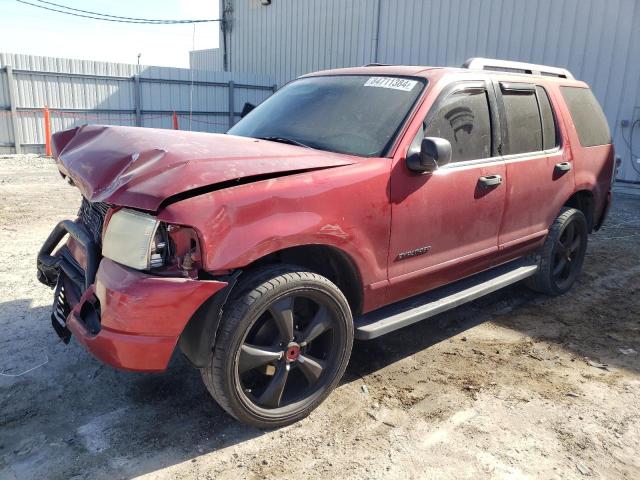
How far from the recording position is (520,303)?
477 centimetres

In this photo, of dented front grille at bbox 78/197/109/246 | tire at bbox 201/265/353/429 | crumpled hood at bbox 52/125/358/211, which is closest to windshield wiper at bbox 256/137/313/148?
crumpled hood at bbox 52/125/358/211

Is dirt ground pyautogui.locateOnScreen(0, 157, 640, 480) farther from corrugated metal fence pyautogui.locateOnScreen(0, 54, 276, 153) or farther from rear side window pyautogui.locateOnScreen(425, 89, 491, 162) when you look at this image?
corrugated metal fence pyautogui.locateOnScreen(0, 54, 276, 153)

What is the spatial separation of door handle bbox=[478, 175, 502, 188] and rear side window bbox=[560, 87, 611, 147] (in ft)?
4.94

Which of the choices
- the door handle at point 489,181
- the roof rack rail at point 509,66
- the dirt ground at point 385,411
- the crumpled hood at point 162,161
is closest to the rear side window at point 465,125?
the door handle at point 489,181

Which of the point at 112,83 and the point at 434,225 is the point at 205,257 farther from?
the point at 112,83

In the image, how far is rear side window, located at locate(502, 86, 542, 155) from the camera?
394 cm

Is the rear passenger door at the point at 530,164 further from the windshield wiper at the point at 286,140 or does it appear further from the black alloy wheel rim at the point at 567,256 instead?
the windshield wiper at the point at 286,140

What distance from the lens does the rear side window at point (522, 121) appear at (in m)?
3.94

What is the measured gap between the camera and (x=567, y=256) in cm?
493

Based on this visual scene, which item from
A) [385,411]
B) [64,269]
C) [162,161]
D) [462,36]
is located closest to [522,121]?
[385,411]

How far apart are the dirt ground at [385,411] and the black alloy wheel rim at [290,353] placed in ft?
0.60

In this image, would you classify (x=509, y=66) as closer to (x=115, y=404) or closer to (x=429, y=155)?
(x=429, y=155)

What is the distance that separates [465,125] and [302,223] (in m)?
1.55

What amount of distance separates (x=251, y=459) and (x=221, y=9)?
2267 cm
